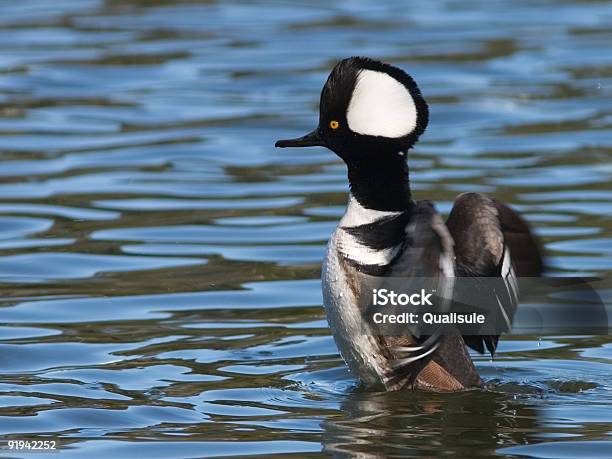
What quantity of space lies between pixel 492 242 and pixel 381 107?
91 centimetres

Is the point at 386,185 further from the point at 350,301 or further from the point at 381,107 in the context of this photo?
the point at 350,301

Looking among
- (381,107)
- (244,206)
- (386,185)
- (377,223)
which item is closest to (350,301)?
(377,223)

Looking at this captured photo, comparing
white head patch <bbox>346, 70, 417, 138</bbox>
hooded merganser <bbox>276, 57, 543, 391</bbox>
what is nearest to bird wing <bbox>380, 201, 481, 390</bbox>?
hooded merganser <bbox>276, 57, 543, 391</bbox>

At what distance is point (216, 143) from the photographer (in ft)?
43.7

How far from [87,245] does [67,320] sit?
1.69 m

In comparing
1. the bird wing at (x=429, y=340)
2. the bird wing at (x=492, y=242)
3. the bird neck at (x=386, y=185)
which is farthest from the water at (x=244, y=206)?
the bird neck at (x=386, y=185)

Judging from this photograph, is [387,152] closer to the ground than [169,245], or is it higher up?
higher up

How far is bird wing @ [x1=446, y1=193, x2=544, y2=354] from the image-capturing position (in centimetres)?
626

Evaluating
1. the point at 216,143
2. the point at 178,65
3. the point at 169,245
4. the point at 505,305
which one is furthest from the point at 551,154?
the point at 505,305

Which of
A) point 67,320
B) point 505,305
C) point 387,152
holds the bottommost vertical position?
point 67,320

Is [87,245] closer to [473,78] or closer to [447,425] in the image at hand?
[447,425]

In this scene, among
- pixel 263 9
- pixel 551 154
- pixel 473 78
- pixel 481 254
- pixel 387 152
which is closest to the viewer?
pixel 481 254

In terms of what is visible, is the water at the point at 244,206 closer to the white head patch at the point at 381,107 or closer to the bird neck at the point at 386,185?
the bird neck at the point at 386,185

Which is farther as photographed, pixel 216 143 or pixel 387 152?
pixel 216 143
